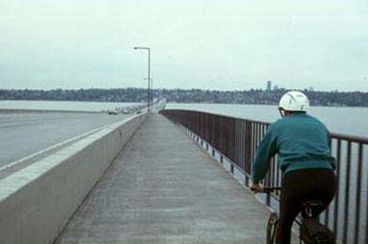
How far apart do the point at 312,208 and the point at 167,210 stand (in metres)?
4.33

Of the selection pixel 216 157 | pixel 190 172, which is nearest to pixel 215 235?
pixel 190 172

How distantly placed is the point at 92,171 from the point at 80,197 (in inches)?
66.0

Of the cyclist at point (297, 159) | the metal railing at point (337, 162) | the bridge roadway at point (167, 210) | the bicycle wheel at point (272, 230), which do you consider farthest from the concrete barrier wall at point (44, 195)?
the metal railing at point (337, 162)

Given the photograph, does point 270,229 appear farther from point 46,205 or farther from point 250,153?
point 250,153

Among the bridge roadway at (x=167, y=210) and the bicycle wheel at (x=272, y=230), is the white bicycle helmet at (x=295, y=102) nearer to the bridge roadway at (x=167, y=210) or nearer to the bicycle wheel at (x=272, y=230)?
the bicycle wheel at (x=272, y=230)

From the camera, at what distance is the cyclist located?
5.21 meters

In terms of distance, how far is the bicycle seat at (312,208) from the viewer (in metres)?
5.16

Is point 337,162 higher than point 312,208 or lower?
higher

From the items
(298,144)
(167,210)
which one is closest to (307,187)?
(298,144)

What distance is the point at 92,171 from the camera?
36.7 ft

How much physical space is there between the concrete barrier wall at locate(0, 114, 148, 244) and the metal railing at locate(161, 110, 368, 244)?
2.78 metres

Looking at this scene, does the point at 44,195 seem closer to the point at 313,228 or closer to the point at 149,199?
the point at 313,228

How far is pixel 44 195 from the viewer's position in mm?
6484

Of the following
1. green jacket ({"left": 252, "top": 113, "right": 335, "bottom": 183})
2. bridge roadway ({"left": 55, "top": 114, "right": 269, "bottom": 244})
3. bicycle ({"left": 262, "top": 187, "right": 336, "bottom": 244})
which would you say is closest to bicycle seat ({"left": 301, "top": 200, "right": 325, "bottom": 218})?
bicycle ({"left": 262, "top": 187, "right": 336, "bottom": 244})
